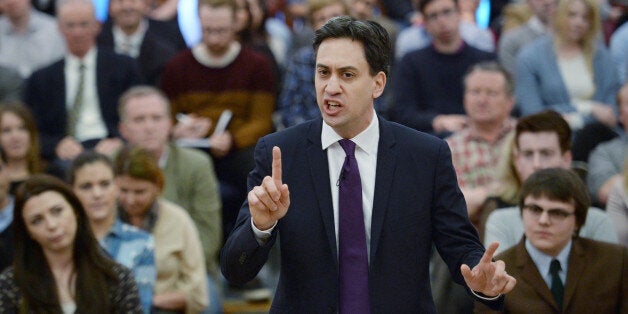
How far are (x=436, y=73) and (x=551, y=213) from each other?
8.77ft

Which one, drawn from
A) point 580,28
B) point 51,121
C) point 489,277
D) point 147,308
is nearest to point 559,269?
point 489,277

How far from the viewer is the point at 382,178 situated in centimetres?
321

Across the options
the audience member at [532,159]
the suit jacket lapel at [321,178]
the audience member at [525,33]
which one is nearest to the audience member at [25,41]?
the audience member at [525,33]

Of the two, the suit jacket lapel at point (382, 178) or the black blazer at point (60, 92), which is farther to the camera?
the black blazer at point (60, 92)

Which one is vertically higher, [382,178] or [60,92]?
[60,92]

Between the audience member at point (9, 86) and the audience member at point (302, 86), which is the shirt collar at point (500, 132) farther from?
the audience member at point (9, 86)

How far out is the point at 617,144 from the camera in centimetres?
621

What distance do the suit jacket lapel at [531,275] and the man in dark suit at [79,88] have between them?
3.29 m

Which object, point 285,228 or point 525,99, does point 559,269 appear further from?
point 525,99

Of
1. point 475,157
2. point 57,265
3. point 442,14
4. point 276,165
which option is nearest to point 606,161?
point 475,157

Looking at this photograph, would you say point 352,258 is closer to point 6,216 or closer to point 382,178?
point 382,178

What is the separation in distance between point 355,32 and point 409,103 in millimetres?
3926

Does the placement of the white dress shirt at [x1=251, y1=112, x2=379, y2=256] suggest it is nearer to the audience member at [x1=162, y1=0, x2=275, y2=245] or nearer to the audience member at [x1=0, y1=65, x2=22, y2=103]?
the audience member at [x1=162, y1=0, x2=275, y2=245]

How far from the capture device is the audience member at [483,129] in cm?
604
